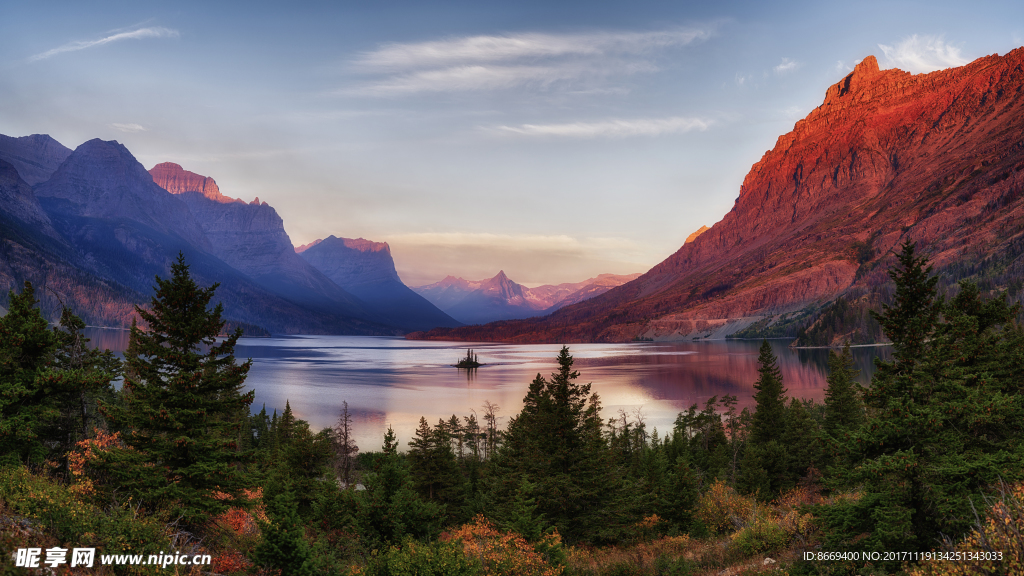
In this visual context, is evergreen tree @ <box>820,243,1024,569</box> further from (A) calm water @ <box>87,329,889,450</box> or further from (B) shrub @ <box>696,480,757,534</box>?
(A) calm water @ <box>87,329,889,450</box>

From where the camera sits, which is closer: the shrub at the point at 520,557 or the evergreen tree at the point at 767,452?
the shrub at the point at 520,557

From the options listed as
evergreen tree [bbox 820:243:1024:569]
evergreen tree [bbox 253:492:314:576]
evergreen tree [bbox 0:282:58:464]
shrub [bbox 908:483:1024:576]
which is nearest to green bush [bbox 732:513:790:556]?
evergreen tree [bbox 820:243:1024:569]

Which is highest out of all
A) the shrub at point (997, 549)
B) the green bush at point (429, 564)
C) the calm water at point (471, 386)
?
the shrub at point (997, 549)

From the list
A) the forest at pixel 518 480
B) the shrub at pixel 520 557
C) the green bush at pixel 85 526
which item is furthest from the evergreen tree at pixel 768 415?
the green bush at pixel 85 526

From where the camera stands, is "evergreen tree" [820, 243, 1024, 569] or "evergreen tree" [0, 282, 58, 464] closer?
"evergreen tree" [820, 243, 1024, 569]

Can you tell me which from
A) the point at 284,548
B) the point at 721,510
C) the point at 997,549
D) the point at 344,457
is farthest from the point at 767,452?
the point at 344,457

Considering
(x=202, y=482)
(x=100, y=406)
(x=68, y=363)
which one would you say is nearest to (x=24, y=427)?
(x=100, y=406)

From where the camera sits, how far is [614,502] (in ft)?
106

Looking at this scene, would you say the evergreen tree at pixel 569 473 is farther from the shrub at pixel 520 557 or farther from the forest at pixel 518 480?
the shrub at pixel 520 557

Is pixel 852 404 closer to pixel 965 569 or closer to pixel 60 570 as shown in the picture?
pixel 965 569

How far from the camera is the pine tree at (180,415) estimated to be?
1934cm

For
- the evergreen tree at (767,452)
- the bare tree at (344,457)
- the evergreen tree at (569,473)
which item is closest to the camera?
the evergreen tree at (569,473)

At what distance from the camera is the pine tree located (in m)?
19.3

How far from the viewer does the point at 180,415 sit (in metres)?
19.9
